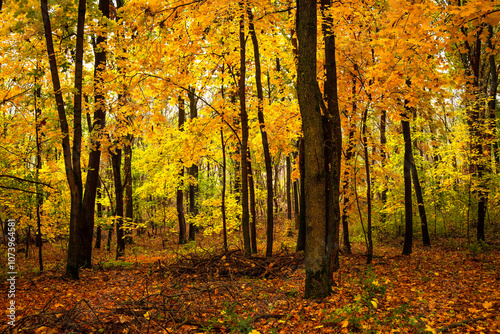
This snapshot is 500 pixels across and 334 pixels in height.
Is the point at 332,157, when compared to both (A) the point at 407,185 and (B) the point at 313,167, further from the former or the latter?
(A) the point at 407,185

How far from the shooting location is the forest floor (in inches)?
168

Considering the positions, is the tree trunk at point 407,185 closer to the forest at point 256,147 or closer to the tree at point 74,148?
the forest at point 256,147

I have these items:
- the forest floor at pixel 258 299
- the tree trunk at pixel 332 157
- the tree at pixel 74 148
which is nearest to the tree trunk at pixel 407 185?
the forest floor at pixel 258 299

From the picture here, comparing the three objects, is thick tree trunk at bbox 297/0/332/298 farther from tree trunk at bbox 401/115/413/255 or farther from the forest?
tree trunk at bbox 401/115/413/255

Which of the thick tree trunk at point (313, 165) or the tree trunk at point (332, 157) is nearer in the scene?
the thick tree trunk at point (313, 165)

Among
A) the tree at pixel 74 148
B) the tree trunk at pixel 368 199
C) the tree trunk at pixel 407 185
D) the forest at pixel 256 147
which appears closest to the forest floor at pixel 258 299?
the forest at pixel 256 147

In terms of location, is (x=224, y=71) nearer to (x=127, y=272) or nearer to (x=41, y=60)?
(x=41, y=60)

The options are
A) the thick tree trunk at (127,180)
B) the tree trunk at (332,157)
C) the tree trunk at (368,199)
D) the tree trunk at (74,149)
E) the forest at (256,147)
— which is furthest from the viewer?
the thick tree trunk at (127,180)

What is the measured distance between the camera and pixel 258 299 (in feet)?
18.1

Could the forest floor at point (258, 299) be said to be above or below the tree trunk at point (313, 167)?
below

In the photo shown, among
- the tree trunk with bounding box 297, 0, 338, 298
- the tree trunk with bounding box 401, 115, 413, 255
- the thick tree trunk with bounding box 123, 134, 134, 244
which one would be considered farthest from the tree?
the tree trunk with bounding box 401, 115, 413, 255

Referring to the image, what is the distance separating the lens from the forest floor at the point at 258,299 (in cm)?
426

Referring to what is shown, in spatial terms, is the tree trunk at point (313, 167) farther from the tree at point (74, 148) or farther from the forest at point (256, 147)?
the tree at point (74, 148)

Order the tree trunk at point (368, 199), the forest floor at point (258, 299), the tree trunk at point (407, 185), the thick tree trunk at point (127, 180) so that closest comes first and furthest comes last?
the forest floor at point (258, 299), the tree trunk at point (368, 199), the tree trunk at point (407, 185), the thick tree trunk at point (127, 180)
